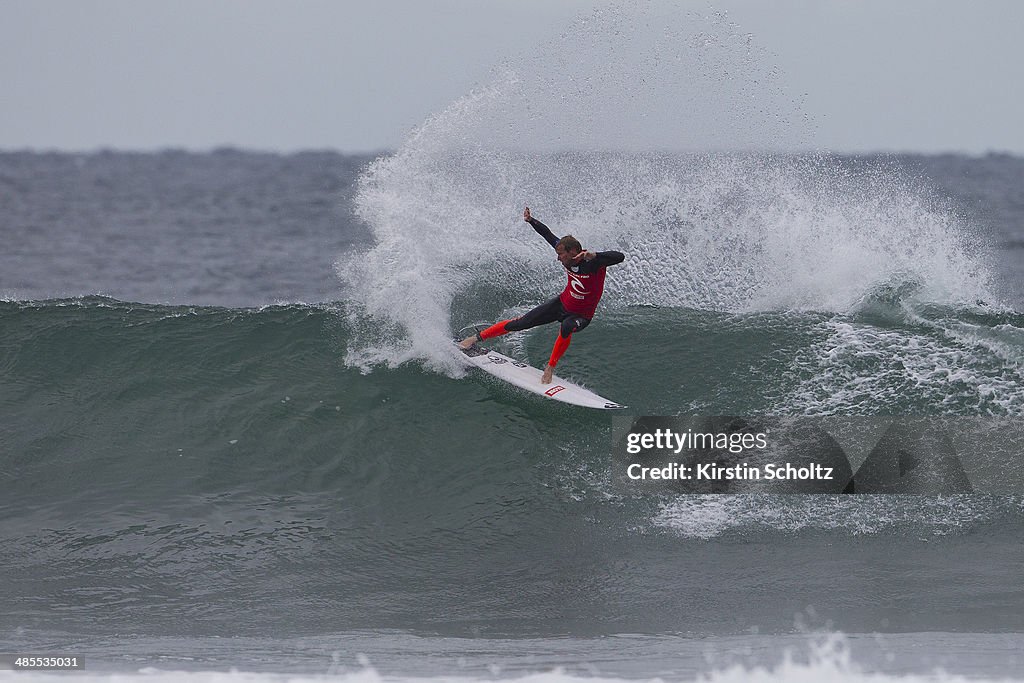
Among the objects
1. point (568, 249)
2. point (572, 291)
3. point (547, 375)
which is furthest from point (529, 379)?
point (568, 249)

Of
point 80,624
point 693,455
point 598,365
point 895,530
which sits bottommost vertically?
point 80,624

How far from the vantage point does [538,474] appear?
8.96 meters

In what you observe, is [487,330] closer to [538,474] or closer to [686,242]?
[538,474]

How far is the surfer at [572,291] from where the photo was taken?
31.7 ft

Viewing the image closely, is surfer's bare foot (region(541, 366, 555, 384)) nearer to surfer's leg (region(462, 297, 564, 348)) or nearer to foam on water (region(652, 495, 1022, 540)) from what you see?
surfer's leg (region(462, 297, 564, 348))

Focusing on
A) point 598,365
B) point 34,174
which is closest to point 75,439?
point 598,365

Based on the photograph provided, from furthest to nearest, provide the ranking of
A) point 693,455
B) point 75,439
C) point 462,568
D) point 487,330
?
1. point 487,330
2. point 75,439
3. point 693,455
4. point 462,568

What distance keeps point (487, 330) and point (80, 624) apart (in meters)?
4.98

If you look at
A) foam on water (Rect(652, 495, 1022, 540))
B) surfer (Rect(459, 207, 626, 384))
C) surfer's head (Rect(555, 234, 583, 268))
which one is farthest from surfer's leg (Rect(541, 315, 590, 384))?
foam on water (Rect(652, 495, 1022, 540))

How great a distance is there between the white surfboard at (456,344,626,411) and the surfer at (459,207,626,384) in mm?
127

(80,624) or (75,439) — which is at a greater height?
(75,439)

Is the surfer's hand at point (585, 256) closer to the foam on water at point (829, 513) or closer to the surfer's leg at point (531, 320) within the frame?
the surfer's leg at point (531, 320)

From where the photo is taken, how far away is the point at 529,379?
10258 millimetres

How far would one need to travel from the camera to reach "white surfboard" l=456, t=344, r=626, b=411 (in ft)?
32.2
